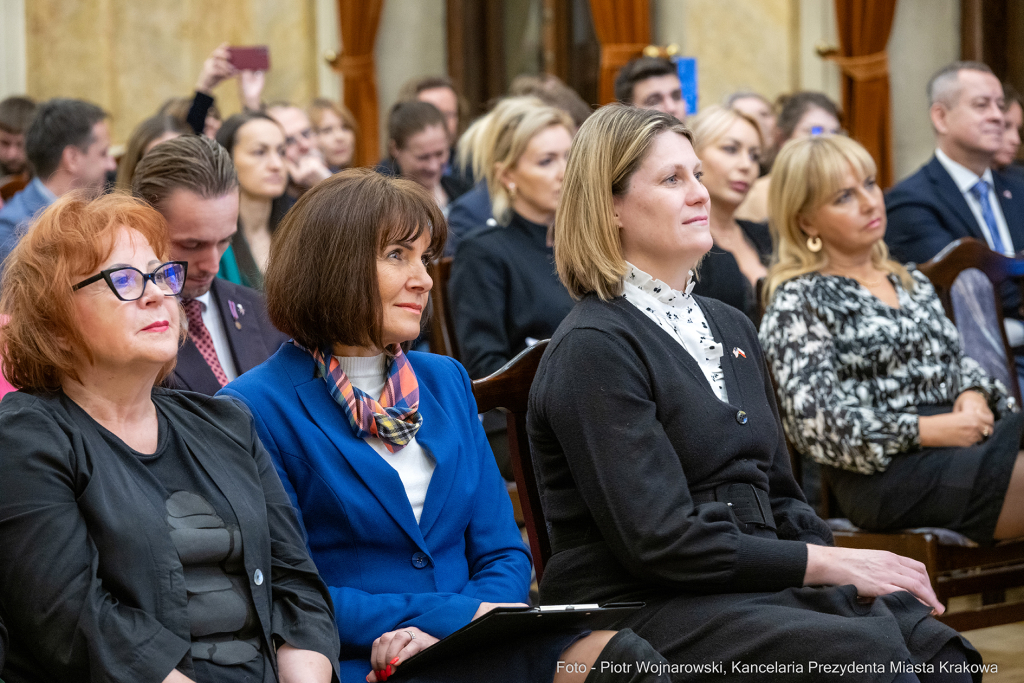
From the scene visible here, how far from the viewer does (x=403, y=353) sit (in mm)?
2131

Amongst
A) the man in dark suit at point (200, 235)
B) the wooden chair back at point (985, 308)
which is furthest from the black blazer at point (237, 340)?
the wooden chair back at point (985, 308)

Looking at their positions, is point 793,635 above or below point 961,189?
below

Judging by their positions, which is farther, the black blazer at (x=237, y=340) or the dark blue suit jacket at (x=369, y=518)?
the black blazer at (x=237, y=340)

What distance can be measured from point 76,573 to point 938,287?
253 centimetres

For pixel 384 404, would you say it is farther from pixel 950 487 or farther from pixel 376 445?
pixel 950 487

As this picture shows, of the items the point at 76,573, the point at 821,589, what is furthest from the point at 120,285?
the point at 821,589

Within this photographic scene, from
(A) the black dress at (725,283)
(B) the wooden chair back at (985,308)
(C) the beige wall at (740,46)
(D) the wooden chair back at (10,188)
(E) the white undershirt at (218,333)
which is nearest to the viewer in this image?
(E) the white undershirt at (218,333)

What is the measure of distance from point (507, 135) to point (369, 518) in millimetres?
2296

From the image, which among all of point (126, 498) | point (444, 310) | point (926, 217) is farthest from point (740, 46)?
point (126, 498)

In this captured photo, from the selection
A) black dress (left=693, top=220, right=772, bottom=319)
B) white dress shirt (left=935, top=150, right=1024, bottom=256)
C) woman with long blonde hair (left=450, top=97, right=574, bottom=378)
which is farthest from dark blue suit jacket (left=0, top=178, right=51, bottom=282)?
white dress shirt (left=935, top=150, right=1024, bottom=256)

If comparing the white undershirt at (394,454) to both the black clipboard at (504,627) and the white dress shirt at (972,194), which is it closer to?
the black clipboard at (504,627)

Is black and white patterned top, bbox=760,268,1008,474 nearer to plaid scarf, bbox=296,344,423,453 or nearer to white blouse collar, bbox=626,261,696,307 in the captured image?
white blouse collar, bbox=626,261,696,307

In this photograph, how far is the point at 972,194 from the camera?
465 cm

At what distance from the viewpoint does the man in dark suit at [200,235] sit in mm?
2627
